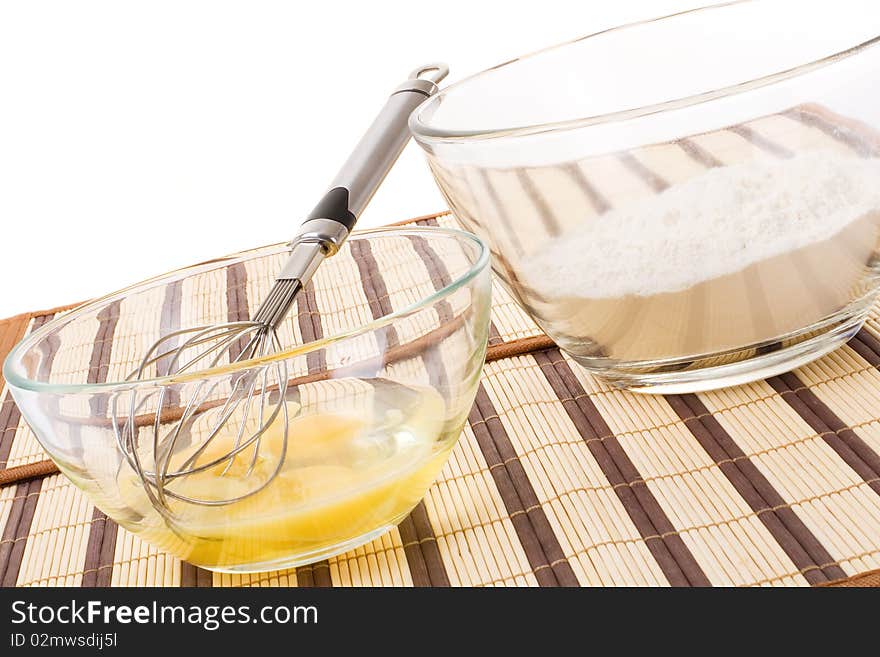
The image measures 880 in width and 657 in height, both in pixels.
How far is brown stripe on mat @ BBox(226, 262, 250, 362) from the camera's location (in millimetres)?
650

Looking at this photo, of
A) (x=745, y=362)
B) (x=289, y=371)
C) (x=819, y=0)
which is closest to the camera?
(x=289, y=371)

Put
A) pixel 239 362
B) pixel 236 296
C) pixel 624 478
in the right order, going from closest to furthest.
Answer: pixel 239 362
pixel 624 478
pixel 236 296

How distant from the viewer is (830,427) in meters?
0.55

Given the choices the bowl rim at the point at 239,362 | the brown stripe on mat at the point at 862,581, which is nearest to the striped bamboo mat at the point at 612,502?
the brown stripe on mat at the point at 862,581

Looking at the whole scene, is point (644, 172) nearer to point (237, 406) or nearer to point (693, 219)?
→ point (693, 219)

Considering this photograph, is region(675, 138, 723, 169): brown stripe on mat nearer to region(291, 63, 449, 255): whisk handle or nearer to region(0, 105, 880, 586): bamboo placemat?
region(0, 105, 880, 586): bamboo placemat

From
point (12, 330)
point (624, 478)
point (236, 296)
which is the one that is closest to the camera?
point (624, 478)

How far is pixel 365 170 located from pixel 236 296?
4.5 inches

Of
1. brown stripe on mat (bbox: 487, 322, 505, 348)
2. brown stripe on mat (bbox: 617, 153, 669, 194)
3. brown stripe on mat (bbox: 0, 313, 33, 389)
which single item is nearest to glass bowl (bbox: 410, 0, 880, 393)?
brown stripe on mat (bbox: 617, 153, 669, 194)

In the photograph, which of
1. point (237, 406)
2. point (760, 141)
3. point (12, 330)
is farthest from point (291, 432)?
point (12, 330)

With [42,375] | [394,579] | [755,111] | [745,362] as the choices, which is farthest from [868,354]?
[42,375]

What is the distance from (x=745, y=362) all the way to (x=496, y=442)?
15 centimetres

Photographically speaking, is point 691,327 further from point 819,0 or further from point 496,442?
point 819,0

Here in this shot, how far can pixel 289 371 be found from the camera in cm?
46
